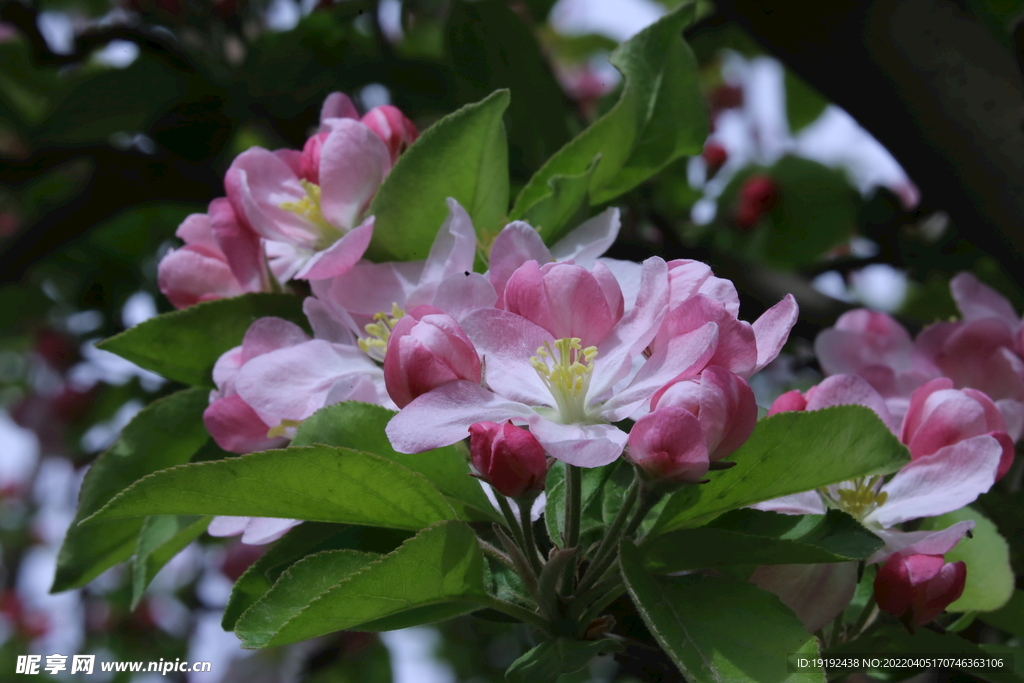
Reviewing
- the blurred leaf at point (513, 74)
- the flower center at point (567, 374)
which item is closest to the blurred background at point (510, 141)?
the blurred leaf at point (513, 74)

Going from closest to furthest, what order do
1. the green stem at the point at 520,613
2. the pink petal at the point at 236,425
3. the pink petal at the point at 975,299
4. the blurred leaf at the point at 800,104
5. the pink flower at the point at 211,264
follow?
the green stem at the point at 520,613 < the pink petal at the point at 236,425 < the pink flower at the point at 211,264 < the pink petal at the point at 975,299 < the blurred leaf at the point at 800,104

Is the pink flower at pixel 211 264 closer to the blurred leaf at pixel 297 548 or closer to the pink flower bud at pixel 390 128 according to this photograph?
the pink flower bud at pixel 390 128

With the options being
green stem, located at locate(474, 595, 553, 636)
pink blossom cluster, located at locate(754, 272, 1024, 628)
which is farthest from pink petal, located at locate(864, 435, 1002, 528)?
green stem, located at locate(474, 595, 553, 636)

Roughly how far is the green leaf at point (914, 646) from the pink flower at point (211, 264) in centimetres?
68

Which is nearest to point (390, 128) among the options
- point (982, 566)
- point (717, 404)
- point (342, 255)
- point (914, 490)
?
point (342, 255)

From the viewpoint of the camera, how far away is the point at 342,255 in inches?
31.7

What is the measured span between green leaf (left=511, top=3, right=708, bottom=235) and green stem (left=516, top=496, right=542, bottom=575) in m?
0.43

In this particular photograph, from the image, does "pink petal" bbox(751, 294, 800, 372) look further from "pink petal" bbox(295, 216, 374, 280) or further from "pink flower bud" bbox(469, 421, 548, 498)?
"pink petal" bbox(295, 216, 374, 280)

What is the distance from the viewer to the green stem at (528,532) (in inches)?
25.9

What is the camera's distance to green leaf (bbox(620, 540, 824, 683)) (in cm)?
62

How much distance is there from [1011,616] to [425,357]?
676 mm

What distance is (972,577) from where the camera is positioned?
0.84m

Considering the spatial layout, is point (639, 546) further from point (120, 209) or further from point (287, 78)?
point (120, 209)

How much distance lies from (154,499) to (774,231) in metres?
1.80
